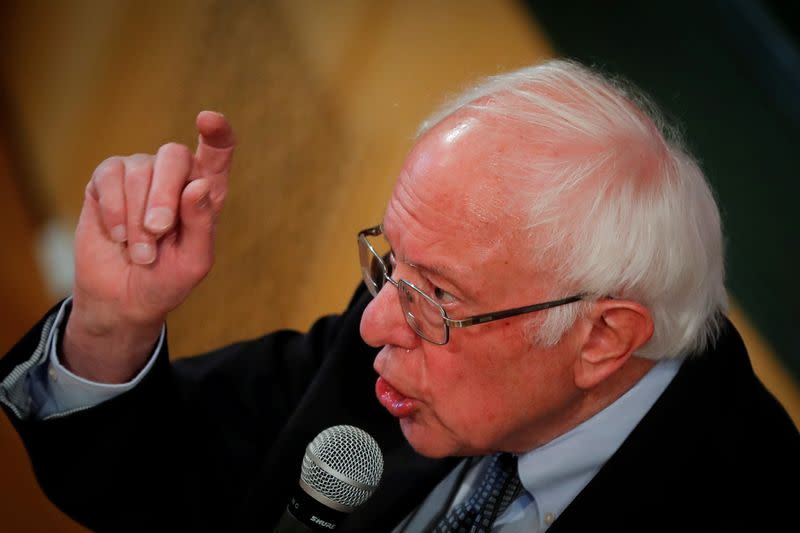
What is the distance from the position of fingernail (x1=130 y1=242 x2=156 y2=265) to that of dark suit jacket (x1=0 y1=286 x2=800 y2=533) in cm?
27

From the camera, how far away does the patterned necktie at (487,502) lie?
5.56ft

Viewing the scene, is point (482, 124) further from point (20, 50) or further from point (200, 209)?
point (20, 50)

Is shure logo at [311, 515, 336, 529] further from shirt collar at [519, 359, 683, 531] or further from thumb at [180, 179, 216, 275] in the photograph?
thumb at [180, 179, 216, 275]

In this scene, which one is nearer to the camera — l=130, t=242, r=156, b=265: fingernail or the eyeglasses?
the eyeglasses

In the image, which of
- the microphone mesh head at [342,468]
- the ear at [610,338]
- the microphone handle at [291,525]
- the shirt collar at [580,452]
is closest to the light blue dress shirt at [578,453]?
the shirt collar at [580,452]

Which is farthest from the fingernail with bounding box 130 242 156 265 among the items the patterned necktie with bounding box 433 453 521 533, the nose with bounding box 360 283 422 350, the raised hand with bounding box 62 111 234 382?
the patterned necktie with bounding box 433 453 521 533

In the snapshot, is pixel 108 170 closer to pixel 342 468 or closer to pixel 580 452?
pixel 342 468

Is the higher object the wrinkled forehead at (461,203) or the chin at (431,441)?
the wrinkled forehead at (461,203)

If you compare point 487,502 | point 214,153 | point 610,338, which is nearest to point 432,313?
point 610,338

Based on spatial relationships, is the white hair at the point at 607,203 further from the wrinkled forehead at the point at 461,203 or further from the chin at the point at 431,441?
the chin at the point at 431,441

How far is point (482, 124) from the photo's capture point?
1.54 m

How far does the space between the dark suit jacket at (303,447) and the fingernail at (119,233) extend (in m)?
0.29

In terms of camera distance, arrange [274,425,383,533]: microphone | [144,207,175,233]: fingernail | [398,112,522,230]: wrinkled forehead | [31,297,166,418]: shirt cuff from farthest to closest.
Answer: [31,297,166,418]: shirt cuff < [144,207,175,233]: fingernail < [398,112,522,230]: wrinkled forehead < [274,425,383,533]: microphone

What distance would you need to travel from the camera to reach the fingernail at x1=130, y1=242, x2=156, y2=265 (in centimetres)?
165
